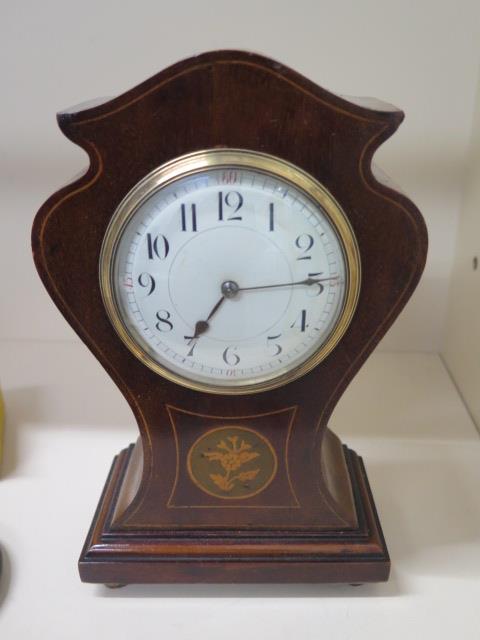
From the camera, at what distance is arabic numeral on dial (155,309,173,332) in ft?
2.75

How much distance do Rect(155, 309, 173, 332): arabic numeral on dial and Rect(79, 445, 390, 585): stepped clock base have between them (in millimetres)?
331

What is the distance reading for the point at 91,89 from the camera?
1.44 metres

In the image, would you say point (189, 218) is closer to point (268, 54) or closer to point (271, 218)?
point (271, 218)

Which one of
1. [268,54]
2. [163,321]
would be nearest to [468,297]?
[268,54]

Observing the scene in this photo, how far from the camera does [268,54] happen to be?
53.7 inches

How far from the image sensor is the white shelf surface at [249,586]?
0.95 metres

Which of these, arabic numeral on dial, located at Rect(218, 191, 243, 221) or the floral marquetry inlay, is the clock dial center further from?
the floral marquetry inlay

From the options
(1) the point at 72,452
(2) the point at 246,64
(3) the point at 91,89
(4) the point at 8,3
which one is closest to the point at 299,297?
(2) the point at 246,64

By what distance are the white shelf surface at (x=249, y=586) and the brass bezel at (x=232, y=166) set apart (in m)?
0.34

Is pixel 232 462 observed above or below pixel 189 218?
below

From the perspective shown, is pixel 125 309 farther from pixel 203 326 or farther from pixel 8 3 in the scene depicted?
pixel 8 3

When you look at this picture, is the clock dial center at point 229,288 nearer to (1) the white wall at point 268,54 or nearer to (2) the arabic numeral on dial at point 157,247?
(2) the arabic numeral on dial at point 157,247

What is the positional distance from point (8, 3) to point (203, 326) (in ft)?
3.01

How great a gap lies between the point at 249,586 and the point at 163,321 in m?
0.44
